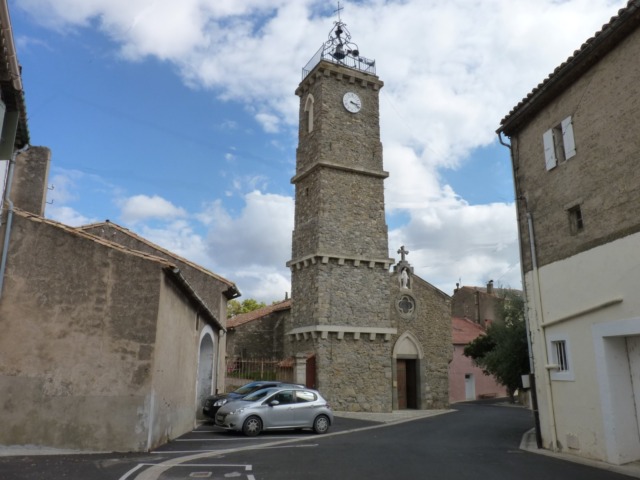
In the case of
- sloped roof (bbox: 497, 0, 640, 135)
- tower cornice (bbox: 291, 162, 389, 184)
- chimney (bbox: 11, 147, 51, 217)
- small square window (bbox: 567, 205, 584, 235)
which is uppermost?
tower cornice (bbox: 291, 162, 389, 184)

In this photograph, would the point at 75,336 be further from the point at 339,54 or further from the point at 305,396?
the point at 339,54

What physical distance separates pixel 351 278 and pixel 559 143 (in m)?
15.3

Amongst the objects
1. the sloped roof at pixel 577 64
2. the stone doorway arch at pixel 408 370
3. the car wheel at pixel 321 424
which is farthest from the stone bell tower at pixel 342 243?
the sloped roof at pixel 577 64

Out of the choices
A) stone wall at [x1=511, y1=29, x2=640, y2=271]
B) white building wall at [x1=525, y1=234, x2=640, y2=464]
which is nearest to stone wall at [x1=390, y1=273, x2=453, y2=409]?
stone wall at [x1=511, y1=29, x2=640, y2=271]

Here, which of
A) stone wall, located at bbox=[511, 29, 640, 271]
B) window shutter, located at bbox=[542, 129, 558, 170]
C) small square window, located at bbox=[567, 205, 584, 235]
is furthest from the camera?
window shutter, located at bbox=[542, 129, 558, 170]

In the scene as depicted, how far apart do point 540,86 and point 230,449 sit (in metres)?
11.6

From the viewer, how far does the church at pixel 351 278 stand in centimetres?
2572

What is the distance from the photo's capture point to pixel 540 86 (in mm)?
13086

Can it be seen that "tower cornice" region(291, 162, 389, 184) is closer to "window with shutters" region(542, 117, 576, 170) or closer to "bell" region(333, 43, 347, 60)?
"bell" region(333, 43, 347, 60)

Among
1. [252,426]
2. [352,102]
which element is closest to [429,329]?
[352,102]

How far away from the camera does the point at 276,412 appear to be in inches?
609

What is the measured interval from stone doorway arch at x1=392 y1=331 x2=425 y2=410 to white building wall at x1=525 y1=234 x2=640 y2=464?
17.6m

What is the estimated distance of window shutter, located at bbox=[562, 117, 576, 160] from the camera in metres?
12.1

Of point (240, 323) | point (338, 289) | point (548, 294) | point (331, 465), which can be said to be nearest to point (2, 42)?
point (331, 465)
